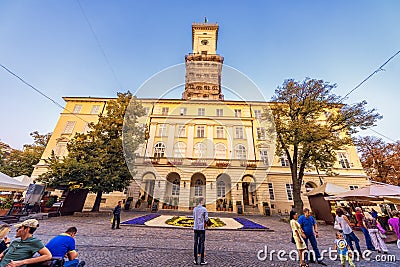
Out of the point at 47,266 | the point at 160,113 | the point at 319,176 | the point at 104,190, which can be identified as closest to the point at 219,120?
the point at 160,113

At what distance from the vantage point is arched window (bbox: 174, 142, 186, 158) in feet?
75.8

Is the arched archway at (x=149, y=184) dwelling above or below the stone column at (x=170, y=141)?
below

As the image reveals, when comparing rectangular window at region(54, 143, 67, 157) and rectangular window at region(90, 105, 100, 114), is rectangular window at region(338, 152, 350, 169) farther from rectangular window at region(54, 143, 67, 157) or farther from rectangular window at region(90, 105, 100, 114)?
rectangular window at region(54, 143, 67, 157)

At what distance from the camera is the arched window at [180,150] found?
23.1 metres

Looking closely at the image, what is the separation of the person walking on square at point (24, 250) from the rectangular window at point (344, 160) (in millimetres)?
30548

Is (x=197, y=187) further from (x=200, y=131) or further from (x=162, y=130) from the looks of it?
(x=162, y=130)

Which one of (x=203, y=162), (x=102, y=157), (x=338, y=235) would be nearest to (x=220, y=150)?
(x=203, y=162)

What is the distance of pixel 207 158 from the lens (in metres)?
22.7

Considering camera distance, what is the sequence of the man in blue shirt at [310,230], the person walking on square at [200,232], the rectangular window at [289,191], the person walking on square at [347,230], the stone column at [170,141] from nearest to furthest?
the person walking on square at [200,232] → the man in blue shirt at [310,230] → the person walking on square at [347,230] → the rectangular window at [289,191] → the stone column at [170,141]

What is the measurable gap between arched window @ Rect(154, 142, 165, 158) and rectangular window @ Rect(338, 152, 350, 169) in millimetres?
23304

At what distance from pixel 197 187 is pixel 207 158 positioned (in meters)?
3.78

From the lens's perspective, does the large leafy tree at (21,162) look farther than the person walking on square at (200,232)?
Yes

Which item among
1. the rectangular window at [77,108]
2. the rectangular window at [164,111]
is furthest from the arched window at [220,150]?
the rectangular window at [77,108]

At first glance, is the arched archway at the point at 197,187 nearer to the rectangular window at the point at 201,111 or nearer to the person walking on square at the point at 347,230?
the rectangular window at the point at 201,111
